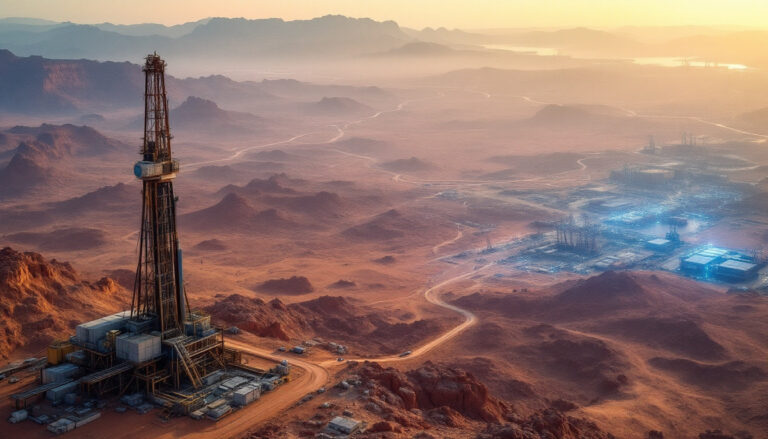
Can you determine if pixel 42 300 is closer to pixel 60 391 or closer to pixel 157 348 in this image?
pixel 60 391

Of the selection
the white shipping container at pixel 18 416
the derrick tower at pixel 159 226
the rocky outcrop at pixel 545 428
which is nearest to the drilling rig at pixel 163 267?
the derrick tower at pixel 159 226

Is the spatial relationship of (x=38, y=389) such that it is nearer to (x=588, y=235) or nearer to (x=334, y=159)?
(x=588, y=235)

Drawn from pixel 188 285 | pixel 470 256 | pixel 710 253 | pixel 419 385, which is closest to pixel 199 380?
pixel 419 385

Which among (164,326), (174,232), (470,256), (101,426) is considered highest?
(174,232)

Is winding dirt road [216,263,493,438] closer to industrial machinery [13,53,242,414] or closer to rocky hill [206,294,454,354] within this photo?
industrial machinery [13,53,242,414]

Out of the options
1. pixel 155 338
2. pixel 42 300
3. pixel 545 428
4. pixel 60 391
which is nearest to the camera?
pixel 545 428

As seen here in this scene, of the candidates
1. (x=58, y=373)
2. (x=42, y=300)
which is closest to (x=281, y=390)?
(x=58, y=373)
